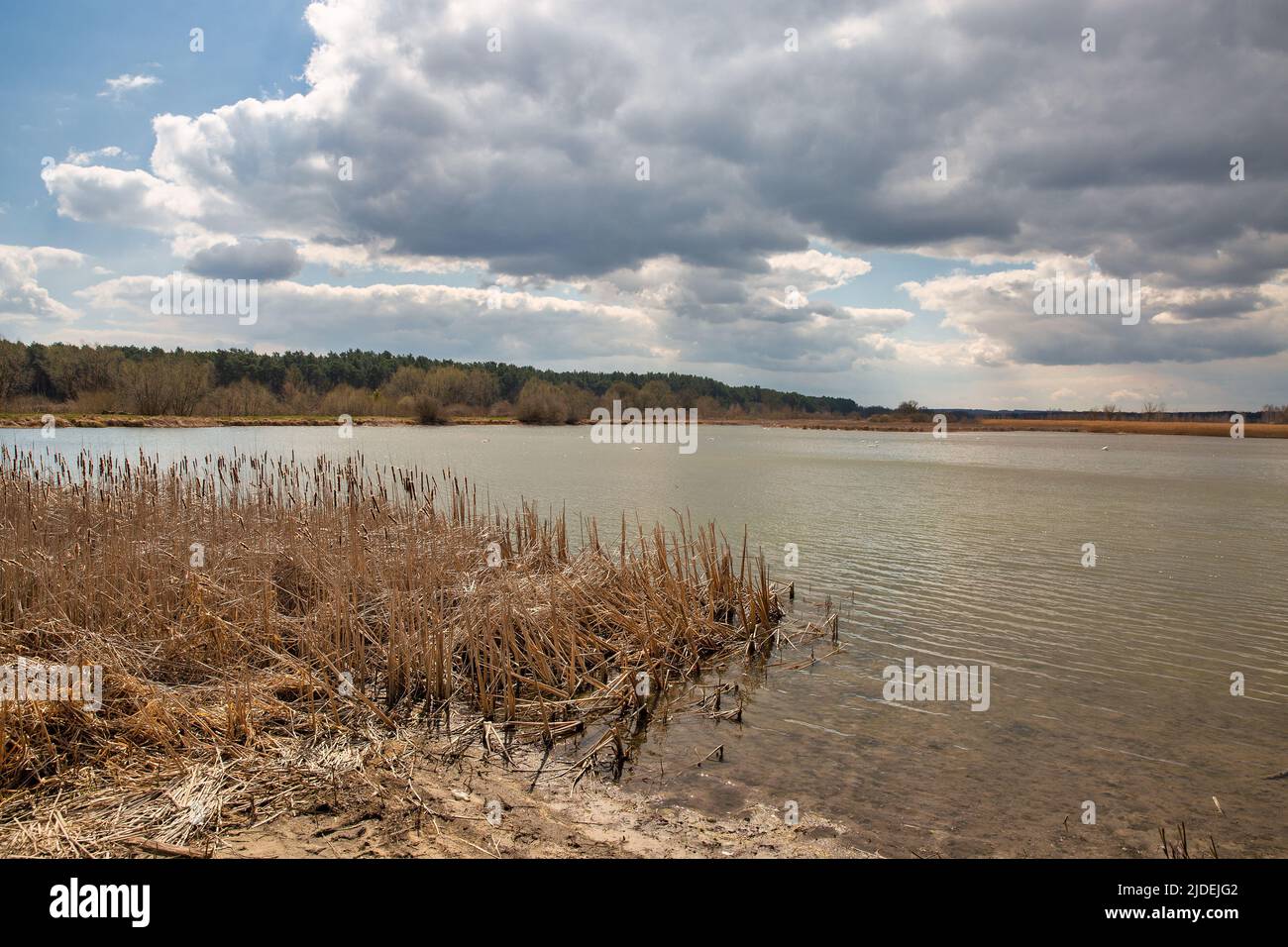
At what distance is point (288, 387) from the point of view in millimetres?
94938

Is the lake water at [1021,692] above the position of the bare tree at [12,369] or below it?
below

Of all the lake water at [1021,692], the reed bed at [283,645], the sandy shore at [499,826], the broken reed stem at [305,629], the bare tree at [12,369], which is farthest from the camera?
the bare tree at [12,369]

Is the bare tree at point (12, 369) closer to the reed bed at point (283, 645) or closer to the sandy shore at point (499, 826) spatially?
the reed bed at point (283, 645)

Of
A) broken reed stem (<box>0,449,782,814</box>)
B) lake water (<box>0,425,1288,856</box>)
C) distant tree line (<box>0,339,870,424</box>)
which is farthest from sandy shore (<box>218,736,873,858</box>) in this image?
distant tree line (<box>0,339,870,424</box>)

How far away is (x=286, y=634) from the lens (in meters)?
7.06

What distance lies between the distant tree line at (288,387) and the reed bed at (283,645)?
68.1 m

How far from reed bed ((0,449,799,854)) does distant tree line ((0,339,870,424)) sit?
68.1 metres

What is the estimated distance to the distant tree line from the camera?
6662 cm

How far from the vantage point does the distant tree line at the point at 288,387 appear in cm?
6662

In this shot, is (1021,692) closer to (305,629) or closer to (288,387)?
(305,629)

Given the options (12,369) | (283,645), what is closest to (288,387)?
(12,369)

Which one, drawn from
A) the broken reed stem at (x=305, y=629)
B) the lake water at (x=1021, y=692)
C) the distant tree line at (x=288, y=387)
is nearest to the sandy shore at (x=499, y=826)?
the lake water at (x=1021, y=692)
